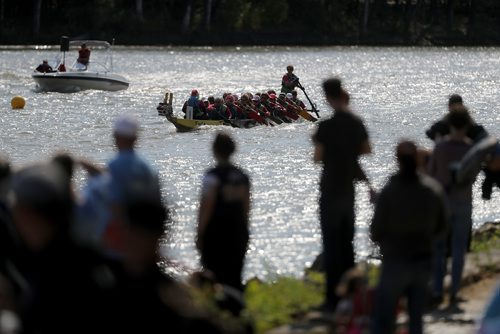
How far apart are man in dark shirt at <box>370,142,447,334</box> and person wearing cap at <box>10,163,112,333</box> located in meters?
3.53

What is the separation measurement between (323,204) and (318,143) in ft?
1.53

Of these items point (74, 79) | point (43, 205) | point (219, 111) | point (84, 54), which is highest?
point (43, 205)

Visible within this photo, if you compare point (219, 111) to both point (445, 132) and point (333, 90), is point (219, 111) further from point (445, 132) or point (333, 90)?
point (333, 90)

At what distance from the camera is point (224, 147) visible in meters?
9.39

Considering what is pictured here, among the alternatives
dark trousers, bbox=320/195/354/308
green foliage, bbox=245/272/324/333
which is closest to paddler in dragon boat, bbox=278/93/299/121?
green foliage, bbox=245/272/324/333

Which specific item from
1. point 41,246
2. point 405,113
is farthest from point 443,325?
point 405,113

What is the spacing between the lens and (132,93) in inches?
2057

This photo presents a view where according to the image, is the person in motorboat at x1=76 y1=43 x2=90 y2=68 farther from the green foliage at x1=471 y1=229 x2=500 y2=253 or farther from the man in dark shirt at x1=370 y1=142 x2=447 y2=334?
the man in dark shirt at x1=370 y1=142 x2=447 y2=334

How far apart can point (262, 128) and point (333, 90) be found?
88.5ft

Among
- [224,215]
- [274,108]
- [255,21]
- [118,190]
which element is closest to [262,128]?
[274,108]

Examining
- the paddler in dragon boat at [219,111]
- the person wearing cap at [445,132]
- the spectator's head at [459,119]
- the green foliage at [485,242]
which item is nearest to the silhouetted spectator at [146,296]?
the spectator's head at [459,119]

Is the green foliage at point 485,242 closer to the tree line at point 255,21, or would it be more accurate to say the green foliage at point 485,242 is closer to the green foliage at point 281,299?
the green foliage at point 281,299

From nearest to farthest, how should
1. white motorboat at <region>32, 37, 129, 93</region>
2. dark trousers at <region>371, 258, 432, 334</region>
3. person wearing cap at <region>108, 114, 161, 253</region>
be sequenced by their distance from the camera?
person wearing cap at <region>108, 114, 161, 253</region> < dark trousers at <region>371, 258, 432, 334</region> < white motorboat at <region>32, 37, 129, 93</region>

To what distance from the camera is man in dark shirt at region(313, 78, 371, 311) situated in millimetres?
10250
